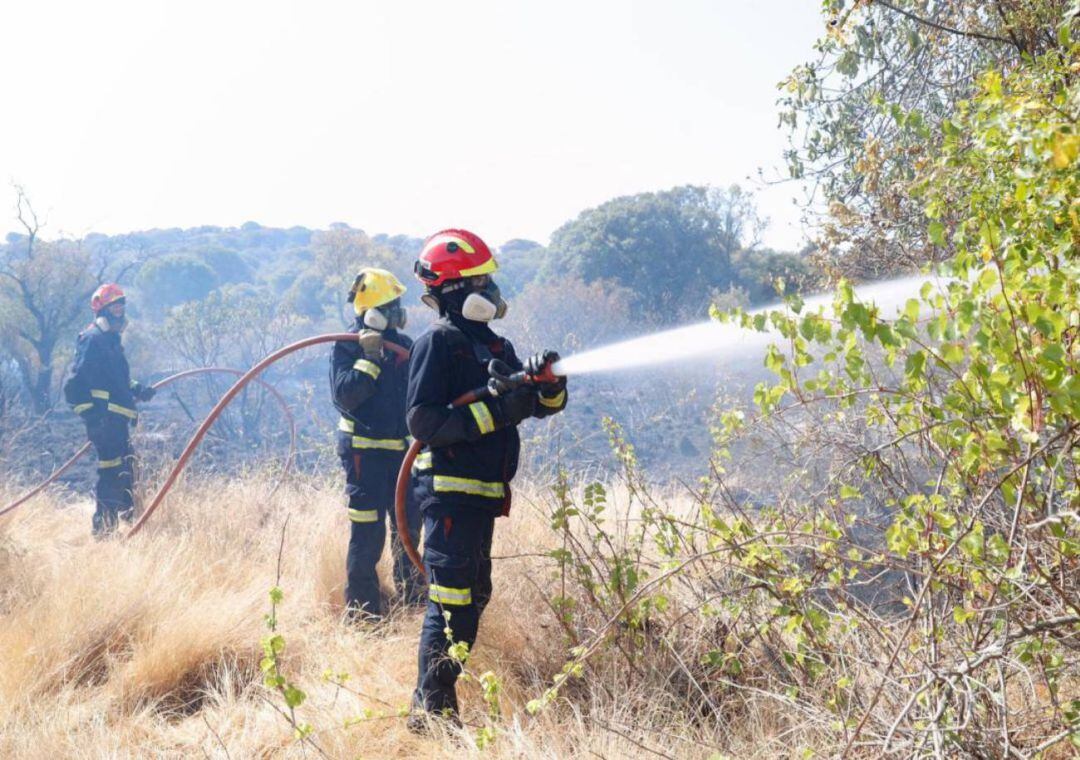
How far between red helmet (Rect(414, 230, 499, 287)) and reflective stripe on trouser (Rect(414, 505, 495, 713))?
2.80 ft

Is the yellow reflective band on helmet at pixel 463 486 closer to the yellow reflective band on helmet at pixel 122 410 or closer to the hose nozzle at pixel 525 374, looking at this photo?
the hose nozzle at pixel 525 374

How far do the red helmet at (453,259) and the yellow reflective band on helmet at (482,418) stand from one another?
54cm

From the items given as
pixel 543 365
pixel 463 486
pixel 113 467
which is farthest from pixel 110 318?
pixel 543 365

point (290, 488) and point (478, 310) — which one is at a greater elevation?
point (478, 310)

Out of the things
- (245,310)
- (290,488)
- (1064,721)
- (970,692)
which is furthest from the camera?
(245,310)

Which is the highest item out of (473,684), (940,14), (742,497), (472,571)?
(940,14)

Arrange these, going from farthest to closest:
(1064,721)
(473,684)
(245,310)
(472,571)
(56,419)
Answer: (245,310), (56,419), (473,684), (472,571), (1064,721)

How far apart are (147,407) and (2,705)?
69.9 feet

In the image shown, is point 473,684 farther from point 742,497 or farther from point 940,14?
point 742,497

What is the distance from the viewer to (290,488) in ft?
24.2

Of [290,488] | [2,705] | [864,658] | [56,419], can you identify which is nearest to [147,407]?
[56,419]

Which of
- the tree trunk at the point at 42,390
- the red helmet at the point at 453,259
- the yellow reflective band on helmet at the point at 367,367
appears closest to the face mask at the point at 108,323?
the yellow reflective band on helmet at the point at 367,367

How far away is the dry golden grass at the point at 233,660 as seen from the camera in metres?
2.79

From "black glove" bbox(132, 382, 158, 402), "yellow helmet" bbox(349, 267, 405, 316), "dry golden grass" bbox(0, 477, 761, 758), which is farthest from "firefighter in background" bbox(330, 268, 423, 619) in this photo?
"black glove" bbox(132, 382, 158, 402)
